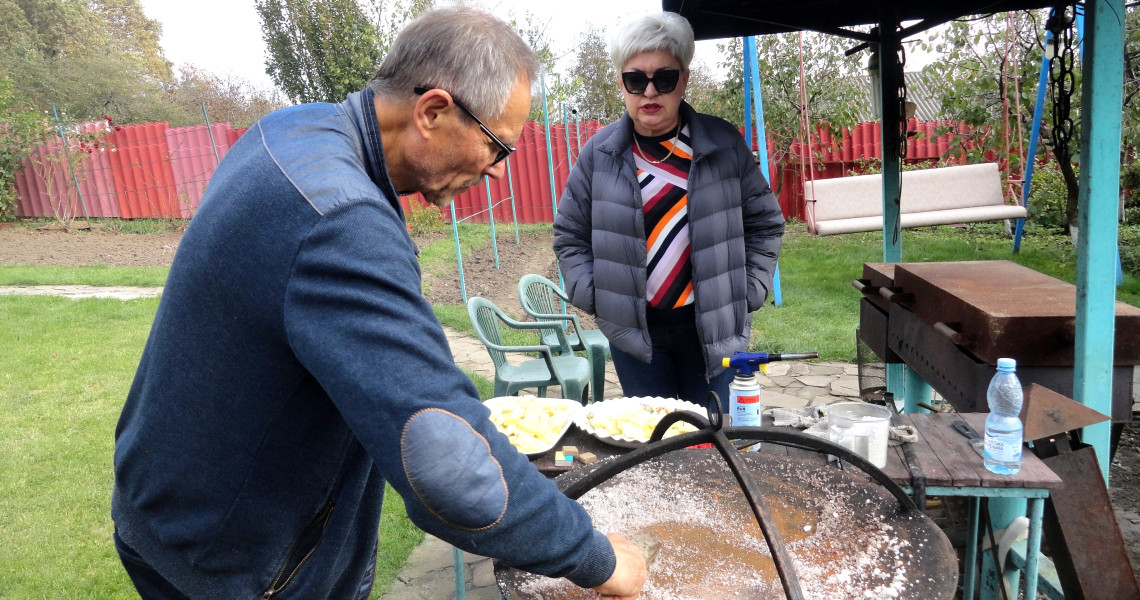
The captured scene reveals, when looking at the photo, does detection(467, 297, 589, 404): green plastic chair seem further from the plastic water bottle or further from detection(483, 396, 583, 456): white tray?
the plastic water bottle

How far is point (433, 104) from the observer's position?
117 cm

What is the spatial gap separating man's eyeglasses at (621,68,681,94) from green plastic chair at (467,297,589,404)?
5.98 ft

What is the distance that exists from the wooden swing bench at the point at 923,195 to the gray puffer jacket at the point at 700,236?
580 cm

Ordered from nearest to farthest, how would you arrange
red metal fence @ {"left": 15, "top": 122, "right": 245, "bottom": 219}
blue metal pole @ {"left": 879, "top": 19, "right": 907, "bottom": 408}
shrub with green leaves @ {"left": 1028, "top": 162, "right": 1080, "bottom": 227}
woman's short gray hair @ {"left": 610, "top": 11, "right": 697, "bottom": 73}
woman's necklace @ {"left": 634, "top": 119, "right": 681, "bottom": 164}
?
woman's short gray hair @ {"left": 610, "top": 11, "right": 697, "bottom": 73} < woman's necklace @ {"left": 634, "top": 119, "right": 681, "bottom": 164} < blue metal pole @ {"left": 879, "top": 19, "right": 907, "bottom": 408} < shrub with green leaves @ {"left": 1028, "top": 162, "right": 1080, "bottom": 227} < red metal fence @ {"left": 15, "top": 122, "right": 245, "bottom": 219}

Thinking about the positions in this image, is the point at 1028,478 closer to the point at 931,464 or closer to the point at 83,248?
the point at 931,464

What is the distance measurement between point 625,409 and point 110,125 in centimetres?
1534

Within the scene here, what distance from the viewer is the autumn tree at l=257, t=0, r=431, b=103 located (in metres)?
14.0

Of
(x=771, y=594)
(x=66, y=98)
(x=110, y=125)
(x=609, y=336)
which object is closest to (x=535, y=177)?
(x=110, y=125)

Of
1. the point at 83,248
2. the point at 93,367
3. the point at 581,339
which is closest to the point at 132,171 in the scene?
the point at 83,248

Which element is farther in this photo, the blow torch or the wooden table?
the blow torch

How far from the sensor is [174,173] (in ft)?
47.2

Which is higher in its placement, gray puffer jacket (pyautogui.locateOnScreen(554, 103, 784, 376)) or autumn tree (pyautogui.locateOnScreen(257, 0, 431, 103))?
autumn tree (pyautogui.locateOnScreen(257, 0, 431, 103))

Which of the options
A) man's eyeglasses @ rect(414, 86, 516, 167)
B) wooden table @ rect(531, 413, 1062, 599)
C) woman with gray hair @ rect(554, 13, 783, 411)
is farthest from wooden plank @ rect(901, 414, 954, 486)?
man's eyeglasses @ rect(414, 86, 516, 167)

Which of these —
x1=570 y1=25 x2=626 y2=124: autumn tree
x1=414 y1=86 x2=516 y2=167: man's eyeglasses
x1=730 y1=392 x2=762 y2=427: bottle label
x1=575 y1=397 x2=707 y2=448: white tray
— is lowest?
x1=575 y1=397 x2=707 y2=448: white tray
